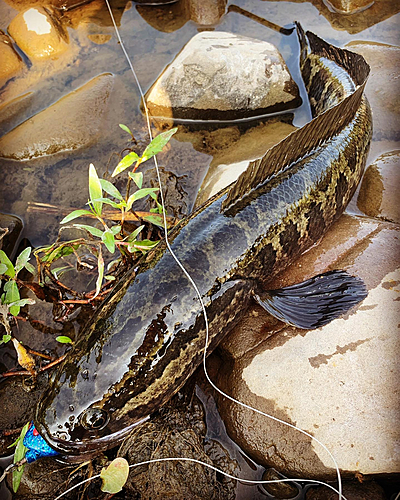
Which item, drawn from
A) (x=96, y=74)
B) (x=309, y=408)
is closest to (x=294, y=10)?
(x=96, y=74)

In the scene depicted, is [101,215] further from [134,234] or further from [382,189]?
[382,189]

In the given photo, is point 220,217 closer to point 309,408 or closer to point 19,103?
point 309,408

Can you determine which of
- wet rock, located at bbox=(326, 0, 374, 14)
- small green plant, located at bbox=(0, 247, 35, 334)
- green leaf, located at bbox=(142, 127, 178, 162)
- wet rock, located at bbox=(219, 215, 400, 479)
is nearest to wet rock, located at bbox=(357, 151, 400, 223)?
wet rock, located at bbox=(219, 215, 400, 479)

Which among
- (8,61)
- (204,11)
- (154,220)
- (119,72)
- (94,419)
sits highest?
(8,61)

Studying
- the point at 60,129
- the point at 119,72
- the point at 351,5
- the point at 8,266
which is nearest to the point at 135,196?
the point at 8,266

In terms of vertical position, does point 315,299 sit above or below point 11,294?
below
